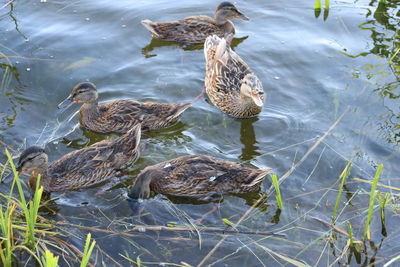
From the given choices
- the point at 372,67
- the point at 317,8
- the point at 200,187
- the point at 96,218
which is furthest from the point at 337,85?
the point at 96,218

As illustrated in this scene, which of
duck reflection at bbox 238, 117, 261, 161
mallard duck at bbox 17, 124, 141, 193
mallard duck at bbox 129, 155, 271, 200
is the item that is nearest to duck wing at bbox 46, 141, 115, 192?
mallard duck at bbox 17, 124, 141, 193

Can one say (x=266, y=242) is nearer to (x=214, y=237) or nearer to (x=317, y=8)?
(x=214, y=237)

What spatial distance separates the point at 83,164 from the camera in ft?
19.9

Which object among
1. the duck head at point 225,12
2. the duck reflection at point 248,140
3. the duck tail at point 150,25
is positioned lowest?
the duck reflection at point 248,140

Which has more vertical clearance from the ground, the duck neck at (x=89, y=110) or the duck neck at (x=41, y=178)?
the duck neck at (x=89, y=110)

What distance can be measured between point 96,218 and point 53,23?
4.59 meters

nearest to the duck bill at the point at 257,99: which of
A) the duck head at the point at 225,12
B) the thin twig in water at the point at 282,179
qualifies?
the thin twig in water at the point at 282,179

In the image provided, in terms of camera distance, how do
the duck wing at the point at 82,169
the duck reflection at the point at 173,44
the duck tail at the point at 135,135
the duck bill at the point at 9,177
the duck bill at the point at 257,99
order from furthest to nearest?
the duck reflection at the point at 173,44 < the duck bill at the point at 257,99 < the duck tail at the point at 135,135 < the duck wing at the point at 82,169 < the duck bill at the point at 9,177

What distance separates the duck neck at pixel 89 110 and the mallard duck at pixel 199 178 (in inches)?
55.7

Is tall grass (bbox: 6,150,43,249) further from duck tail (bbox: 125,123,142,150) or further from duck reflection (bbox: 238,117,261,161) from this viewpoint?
duck reflection (bbox: 238,117,261,161)

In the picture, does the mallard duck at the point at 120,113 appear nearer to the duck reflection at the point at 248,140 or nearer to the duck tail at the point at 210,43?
the duck reflection at the point at 248,140

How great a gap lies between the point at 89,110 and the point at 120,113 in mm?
408

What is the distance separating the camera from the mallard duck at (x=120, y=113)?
6.88 m

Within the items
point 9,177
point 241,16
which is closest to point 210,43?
point 241,16
